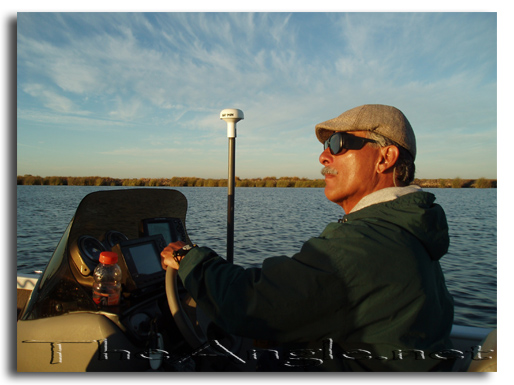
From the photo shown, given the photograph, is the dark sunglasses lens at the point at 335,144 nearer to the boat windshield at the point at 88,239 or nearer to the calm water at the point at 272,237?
the boat windshield at the point at 88,239

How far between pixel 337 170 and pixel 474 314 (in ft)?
15.2

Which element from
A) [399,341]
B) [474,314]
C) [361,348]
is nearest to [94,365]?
[361,348]

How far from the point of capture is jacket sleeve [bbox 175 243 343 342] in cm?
119

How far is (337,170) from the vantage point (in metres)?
1.67

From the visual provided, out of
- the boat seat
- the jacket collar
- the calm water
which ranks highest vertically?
the jacket collar

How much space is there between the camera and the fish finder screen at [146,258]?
76.4 inches

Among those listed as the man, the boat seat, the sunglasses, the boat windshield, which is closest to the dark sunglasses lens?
the sunglasses

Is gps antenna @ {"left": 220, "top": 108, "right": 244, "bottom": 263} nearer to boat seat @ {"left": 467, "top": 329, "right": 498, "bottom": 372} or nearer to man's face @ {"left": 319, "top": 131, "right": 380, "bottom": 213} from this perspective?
man's face @ {"left": 319, "top": 131, "right": 380, "bottom": 213}

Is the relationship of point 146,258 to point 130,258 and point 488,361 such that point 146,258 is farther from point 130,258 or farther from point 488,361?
point 488,361

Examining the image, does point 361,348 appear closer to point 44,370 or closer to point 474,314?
point 44,370

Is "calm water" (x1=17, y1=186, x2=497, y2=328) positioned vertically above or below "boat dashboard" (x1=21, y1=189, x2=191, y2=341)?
below

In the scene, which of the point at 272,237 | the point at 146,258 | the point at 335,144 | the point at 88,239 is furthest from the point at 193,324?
the point at 272,237

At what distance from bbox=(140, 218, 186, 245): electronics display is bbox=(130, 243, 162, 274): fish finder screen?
1.27ft

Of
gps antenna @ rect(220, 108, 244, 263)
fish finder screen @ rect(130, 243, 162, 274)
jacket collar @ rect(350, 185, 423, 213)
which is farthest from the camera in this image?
gps antenna @ rect(220, 108, 244, 263)
